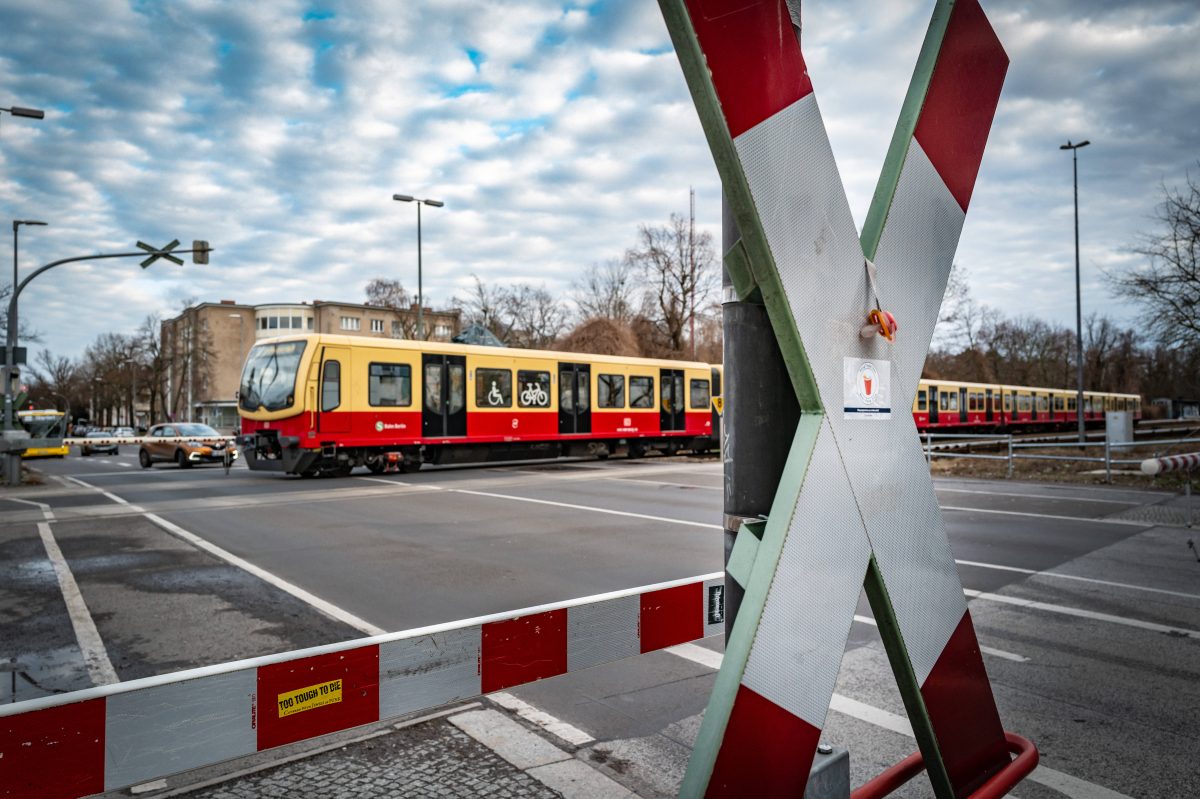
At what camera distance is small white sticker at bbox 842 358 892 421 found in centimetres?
197

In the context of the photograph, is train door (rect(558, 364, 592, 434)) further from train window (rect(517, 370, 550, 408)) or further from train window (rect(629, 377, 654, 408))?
train window (rect(629, 377, 654, 408))

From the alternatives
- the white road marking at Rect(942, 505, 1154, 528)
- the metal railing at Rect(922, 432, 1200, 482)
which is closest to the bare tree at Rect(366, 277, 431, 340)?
the metal railing at Rect(922, 432, 1200, 482)

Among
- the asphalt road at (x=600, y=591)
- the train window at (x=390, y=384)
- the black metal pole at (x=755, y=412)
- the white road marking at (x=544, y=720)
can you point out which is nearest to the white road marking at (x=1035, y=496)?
the asphalt road at (x=600, y=591)

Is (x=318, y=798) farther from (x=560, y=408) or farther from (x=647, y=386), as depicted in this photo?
(x=647, y=386)

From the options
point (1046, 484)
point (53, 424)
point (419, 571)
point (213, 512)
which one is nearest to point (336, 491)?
point (213, 512)

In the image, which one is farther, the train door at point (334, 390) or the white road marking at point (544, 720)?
the train door at point (334, 390)

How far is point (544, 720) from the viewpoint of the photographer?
4.10m

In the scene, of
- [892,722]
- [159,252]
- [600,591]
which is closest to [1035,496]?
[600,591]

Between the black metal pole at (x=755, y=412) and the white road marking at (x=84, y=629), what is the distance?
2.84 meters

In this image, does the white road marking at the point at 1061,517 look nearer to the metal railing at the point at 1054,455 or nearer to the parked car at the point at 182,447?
the metal railing at the point at 1054,455

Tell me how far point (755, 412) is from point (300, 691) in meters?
1.35

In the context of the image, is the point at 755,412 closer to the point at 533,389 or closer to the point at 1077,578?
the point at 1077,578

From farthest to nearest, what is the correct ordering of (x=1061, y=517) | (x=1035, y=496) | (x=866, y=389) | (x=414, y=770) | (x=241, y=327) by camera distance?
1. (x=241, y=327)
2. (x=1035, y=496)
3. (x=1061, y=517)
4. (x=414, y=770)
5. (x=866, y=389)

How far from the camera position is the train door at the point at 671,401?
2859cm
